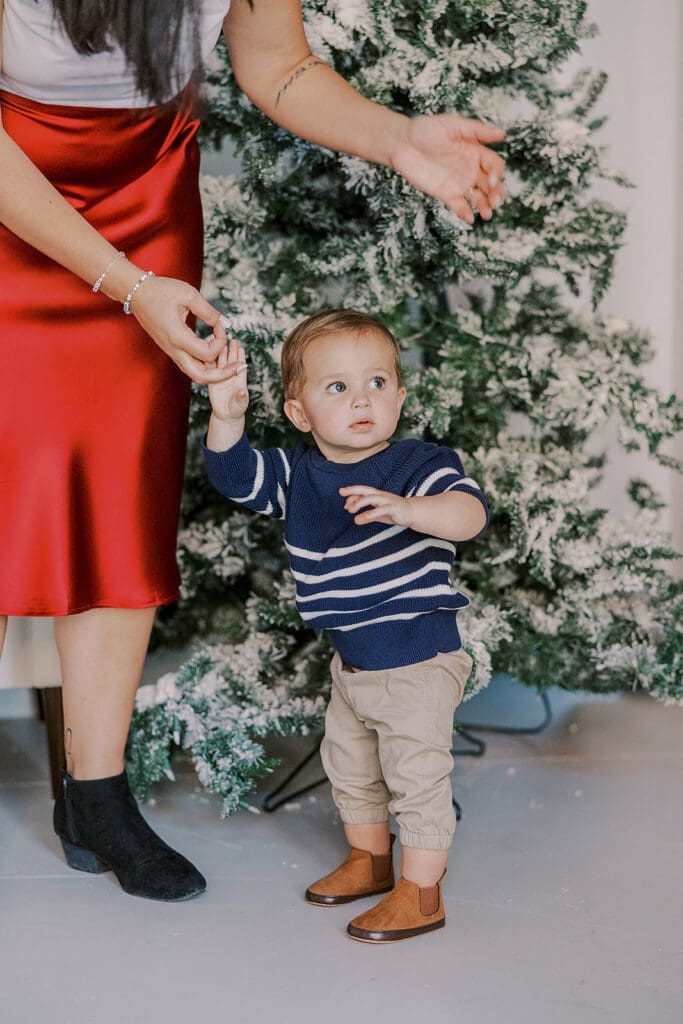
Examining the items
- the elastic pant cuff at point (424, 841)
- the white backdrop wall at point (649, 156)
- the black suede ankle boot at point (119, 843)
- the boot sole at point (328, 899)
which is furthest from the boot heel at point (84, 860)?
the white backdrop wall at point (649, 156)

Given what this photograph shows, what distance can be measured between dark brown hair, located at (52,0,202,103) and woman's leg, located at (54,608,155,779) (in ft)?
1.88

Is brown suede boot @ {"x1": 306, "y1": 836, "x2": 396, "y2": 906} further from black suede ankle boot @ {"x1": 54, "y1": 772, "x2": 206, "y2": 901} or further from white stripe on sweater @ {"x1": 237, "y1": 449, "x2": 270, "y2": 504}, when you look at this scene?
white stripe on sweater @ {"x1": 237, "y1": 449, "x2": 270, "y2": 504}

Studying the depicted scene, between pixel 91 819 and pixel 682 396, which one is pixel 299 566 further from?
pixel 682 396

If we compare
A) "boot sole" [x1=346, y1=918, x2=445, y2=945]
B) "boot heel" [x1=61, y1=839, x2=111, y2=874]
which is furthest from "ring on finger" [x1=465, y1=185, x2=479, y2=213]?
"boot heel" [x1=61, y1=839, x2=111, y2=874]

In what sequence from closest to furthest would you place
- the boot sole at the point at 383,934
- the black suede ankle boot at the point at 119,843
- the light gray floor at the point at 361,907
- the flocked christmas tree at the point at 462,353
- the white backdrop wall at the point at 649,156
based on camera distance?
the light gray floor at the point at 361,907
the boot sole at the point at 383,934
the black suede ankle boot at the point at 119,843
the flocked christmas tree at the point at 462,353
the white backdrop wall at the point at 649,156

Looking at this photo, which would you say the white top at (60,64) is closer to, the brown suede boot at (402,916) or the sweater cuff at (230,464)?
the sweater cuff at (230,464)

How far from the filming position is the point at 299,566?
125cm

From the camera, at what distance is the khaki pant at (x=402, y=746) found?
119 centimetres

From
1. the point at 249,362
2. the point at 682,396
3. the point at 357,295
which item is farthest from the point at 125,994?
the point at 682,396

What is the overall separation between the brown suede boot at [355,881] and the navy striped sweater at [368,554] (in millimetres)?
224

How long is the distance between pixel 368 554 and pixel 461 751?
644 millimetres

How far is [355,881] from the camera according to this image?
1257 mm

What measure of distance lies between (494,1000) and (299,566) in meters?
0.48

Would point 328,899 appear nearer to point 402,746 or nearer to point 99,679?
point 402,746
